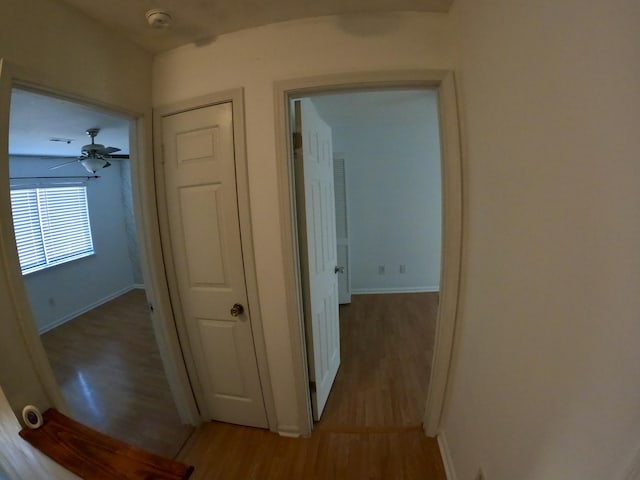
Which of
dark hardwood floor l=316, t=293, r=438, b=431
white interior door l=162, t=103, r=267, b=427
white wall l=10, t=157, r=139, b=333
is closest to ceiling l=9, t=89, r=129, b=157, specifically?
white interior door l=162, t=103, r=267, b=427

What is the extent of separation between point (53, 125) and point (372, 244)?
3.70 meters

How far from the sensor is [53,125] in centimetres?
196

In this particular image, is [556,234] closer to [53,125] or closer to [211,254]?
[211,254]

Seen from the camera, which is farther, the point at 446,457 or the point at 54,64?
the point at 446,457

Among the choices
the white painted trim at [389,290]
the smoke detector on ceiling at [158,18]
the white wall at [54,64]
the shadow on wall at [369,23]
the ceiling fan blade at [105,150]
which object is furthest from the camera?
the white painted trim at [389,290]

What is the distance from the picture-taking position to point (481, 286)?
101cm

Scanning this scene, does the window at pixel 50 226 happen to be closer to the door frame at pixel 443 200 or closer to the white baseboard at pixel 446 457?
the door frame at pixel 443 200

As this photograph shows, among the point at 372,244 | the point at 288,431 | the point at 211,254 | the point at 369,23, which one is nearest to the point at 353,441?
the point at 288,431

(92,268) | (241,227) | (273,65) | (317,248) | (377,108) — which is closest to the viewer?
(273,65)

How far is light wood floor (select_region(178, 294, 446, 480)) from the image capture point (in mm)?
1325

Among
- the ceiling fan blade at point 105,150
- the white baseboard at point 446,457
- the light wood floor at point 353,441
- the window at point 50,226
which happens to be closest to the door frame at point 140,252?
the light wood floor at point 353,441

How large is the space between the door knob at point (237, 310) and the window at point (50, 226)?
330 centimetres

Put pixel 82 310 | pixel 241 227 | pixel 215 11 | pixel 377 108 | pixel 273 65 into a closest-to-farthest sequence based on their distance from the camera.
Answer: pixel 215 11 < pixel 273 65 < pixel 241 227 < pixel 377 108 < pixel 82 310

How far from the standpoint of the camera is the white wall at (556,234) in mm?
431
